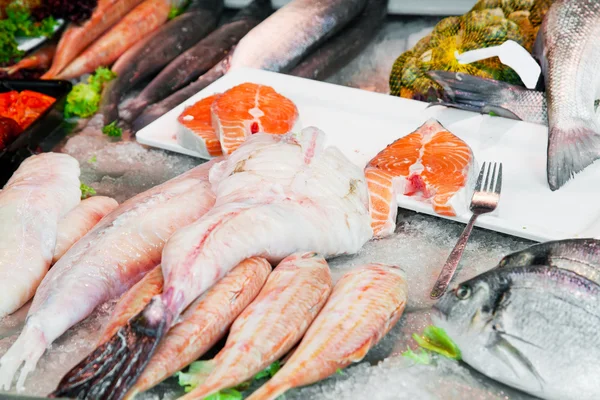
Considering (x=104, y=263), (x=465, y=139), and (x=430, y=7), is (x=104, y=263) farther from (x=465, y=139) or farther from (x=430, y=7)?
(x=430, y=7)

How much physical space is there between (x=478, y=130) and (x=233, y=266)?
1.70 metres

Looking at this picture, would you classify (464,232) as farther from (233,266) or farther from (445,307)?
(233,266)

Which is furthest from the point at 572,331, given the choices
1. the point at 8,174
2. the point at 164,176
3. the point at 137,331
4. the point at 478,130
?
the point at 8,174

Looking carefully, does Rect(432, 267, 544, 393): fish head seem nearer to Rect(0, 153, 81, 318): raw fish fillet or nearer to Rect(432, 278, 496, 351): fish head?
Rect(432, 278, 496, 351): fish head

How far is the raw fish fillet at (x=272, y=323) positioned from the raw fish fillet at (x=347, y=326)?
40 mm

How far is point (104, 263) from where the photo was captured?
7.15 ft

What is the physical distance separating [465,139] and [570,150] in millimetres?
529

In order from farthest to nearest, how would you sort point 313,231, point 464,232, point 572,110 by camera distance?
point 572,110
point 464,232
point 313,231

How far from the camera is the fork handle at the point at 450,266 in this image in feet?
7.30

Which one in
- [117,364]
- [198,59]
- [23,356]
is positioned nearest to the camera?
[117,364]

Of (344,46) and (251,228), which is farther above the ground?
Result: (251,228)

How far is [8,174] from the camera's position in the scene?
314cm

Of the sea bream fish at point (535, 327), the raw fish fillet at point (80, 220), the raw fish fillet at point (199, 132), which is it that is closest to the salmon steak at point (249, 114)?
the raw fish fillet at point (199, 132)

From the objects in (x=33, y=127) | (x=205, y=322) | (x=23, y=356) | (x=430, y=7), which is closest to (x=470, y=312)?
(x=205, y=322)
